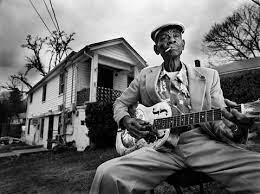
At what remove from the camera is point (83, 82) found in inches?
546

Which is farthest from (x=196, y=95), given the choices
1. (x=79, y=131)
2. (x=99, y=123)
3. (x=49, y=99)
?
(x=49, y=99)

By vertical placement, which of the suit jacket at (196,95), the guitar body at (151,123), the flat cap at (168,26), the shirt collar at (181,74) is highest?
the flat cap at (168,26)

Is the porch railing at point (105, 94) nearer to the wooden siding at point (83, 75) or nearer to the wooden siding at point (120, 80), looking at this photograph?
the wooden siding at point (120, 80)

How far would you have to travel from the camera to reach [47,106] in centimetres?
1753

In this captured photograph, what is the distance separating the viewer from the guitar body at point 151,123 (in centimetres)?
167

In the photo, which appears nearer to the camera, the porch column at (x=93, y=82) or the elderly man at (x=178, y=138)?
the elderly man at (x=178, y=138)

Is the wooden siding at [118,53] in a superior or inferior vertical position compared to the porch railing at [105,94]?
superior

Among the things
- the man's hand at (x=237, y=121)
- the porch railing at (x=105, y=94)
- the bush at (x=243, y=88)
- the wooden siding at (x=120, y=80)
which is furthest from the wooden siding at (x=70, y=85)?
the man's hand at (x=237, y=121)

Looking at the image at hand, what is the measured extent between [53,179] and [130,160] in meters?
5.26

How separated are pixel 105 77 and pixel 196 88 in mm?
12891

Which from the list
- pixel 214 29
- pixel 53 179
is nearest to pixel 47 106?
pixel 53 179

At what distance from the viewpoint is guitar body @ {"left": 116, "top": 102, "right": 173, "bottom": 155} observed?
65.8 inches

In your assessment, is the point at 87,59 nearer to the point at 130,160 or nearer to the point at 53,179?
the point at 53,179

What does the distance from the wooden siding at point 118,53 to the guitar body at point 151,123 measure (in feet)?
35.7
